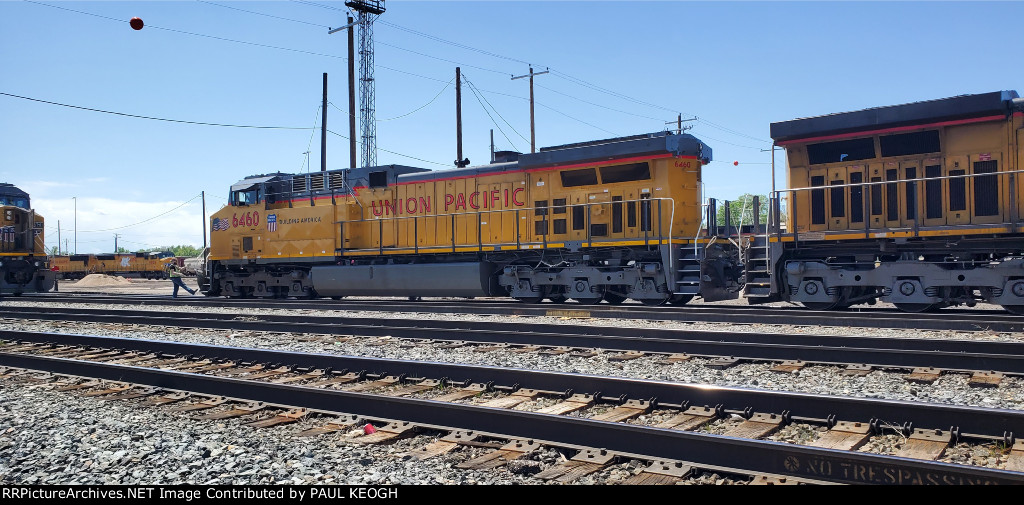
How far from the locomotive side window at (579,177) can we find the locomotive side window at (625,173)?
0.74 ft

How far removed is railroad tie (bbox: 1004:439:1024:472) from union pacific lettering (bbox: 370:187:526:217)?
12804 mm

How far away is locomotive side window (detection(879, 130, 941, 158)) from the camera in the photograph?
12180 mm

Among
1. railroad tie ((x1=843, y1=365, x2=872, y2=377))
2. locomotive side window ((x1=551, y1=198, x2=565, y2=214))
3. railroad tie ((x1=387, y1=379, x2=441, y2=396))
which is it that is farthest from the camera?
locomotive side window ((x1=551, y1=198, x2=565, y2=214))

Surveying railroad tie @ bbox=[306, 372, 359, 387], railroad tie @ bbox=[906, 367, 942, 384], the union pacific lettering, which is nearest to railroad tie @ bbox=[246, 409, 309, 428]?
railroad tie @ bbox=[306, 372, 359, 387]

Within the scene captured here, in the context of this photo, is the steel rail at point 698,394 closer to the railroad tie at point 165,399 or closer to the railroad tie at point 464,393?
the railroad tie at point 464,393

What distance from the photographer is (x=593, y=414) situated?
5.45 m

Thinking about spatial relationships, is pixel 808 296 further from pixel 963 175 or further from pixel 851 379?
pixel 851 379

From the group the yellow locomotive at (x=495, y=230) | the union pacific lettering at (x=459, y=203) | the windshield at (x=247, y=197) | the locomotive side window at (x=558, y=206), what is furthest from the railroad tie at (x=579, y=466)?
the windshield at (x=247, y=197)

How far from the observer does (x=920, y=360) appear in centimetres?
698

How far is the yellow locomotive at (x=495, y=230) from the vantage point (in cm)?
1477

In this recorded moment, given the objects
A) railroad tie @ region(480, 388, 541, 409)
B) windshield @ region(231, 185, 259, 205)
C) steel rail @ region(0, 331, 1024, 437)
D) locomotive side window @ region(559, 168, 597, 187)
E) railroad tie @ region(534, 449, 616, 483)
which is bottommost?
railroad tie @ region(534, 449, 616, 483)

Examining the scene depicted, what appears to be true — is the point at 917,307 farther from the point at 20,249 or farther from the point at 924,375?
the point at 20,249

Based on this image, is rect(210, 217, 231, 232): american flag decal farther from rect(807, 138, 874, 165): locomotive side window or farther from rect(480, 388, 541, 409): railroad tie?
rect(480, 388, 541, 409): railroad tie
